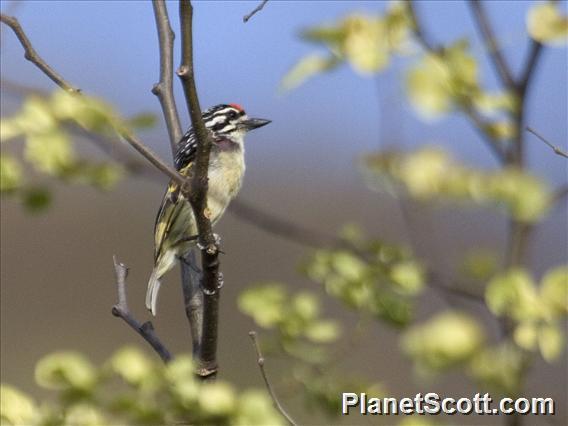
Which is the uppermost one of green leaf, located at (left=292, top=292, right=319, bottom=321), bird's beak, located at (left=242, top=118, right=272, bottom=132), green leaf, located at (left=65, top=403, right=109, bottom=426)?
green leaf, located at (left=65, top=403, right=109, bottom=426)

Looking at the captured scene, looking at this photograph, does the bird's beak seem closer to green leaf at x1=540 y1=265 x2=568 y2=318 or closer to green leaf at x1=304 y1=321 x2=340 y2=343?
green leaf at x1=304 y1=321 x2=340 y2=343

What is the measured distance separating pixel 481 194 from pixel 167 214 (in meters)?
2.25

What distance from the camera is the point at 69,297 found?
895cm

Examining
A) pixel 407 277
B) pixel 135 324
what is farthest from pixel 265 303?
pixel 135 324

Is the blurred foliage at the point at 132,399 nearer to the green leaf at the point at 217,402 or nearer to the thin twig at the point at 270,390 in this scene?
the green leaf at the point at 217,402

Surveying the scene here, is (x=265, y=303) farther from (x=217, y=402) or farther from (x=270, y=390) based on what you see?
(x=217, y=402)

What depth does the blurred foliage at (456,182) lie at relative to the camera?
3.14 ft

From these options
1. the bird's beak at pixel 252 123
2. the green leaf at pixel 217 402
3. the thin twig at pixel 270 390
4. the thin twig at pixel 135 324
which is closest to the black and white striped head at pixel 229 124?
the bird's beak at pixel 252 123

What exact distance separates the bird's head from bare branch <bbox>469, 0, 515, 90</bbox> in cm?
254

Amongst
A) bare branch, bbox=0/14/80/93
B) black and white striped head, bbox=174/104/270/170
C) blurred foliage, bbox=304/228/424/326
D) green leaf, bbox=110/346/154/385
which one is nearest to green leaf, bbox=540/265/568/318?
blurred foliage, bbox=304/228/424/326

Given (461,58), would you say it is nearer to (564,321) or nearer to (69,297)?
(564,321)

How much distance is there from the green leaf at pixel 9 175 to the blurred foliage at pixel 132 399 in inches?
9.2

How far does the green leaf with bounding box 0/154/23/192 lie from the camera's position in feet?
4.25

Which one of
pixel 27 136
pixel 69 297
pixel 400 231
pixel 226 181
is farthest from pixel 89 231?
pixel 27 136
